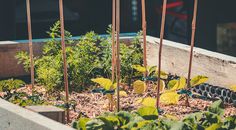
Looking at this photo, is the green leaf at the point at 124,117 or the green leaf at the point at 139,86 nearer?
the green leaf at the point at 124,117

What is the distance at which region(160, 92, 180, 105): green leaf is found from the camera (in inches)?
247

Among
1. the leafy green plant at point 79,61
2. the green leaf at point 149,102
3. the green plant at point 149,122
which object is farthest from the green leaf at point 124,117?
the leafy green plant at point 79,61

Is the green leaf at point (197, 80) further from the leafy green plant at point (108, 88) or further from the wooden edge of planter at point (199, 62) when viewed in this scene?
the leafy green plant at point (108, 88)

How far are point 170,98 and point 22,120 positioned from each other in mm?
1540

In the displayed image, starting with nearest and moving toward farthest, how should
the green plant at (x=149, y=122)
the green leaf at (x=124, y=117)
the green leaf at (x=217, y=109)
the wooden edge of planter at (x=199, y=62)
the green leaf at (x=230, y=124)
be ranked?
the green plant at (x=149, y=122) < the green leaf at (x=230, y=124) < the green leaf at (x=124, y=117) < the green leaf at (x=217, y=109) < the wooden edge of planter at (x=199, y=62)

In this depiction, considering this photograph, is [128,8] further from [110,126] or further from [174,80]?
[110,126]

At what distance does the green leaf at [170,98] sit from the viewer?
20.5ft

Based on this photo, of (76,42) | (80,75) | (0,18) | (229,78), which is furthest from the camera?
(0,18)

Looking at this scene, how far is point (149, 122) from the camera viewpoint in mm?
4863

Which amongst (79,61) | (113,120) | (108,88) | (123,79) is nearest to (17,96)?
(108,88)

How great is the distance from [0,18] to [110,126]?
16.3 feet

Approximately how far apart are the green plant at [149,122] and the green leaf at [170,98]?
0.97 metres

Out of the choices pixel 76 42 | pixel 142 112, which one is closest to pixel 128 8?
pixel 76 42

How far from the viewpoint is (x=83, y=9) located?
35.3ft
